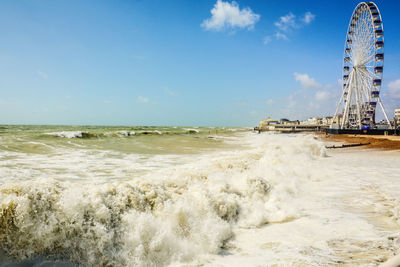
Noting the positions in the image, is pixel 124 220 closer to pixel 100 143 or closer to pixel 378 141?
pixel 100 143

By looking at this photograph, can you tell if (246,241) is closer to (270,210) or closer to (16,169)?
(270,210)

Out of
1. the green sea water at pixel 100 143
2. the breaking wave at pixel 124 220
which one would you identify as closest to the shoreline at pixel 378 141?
the green sea water at pixel 100 143

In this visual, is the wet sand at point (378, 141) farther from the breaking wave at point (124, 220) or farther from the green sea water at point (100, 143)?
the breaking wave at point (124, 220)

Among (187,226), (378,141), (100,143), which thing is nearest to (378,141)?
(378,141)

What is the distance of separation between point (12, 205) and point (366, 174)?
30.9 ft

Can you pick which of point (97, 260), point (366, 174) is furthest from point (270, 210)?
point (366, 174)

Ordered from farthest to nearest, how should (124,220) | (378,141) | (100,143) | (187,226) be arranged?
(378,141) < (100,143) < (187,226) < (124,220)

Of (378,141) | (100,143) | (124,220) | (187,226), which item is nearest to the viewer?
(124,220)

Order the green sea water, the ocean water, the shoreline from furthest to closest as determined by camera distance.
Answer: the shoreline
the green sea water
the ocean water

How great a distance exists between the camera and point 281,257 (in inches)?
117

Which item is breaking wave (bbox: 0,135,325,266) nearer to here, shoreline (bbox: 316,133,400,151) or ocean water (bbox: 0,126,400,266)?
ocean water (bbox: 0,126,400,266)

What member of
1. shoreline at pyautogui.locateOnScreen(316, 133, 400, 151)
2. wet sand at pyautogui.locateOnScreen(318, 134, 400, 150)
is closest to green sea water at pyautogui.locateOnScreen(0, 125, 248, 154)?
shoreline at pyautogui.locateOnScreen(316, 133, 400, 151)

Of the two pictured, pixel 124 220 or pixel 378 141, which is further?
pixel 378 141

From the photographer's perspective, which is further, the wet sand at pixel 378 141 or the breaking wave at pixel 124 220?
the wet sand at pixel 378 141
